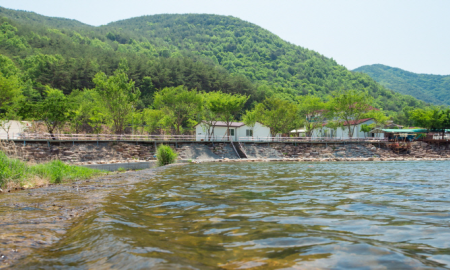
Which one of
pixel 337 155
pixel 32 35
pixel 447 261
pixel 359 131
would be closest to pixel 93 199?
pixel 447 261

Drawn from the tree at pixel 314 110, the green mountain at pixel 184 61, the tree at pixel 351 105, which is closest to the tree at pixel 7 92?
the green mountain at pixel 184 61

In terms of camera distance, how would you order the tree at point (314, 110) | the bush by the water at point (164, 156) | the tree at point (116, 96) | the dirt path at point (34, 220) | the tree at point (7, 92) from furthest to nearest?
1. the tree at point (314, 110)
2. the tree at point (116, 96)
3. the tree at point (7, 92)
4. the bush by the water at point (164, 156)
5. the dirt path at point (34, 220)

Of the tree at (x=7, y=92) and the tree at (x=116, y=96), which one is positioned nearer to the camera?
the tree at (x=7, y=92)

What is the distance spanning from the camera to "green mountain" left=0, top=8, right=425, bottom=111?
66875 millimetres

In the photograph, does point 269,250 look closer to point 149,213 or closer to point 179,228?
point 179,228

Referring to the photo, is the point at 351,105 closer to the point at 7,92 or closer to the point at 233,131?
the point at 233,131

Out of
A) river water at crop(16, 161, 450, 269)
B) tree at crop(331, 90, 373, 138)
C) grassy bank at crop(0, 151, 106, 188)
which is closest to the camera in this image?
river water at crop(16, 161, 450, 269)

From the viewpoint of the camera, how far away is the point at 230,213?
542 centimetres

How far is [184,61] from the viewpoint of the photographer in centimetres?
8981

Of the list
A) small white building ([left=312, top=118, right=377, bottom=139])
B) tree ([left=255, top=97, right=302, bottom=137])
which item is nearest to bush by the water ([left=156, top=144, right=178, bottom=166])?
tree ([left=255, top=97, right=302, bottom=137])

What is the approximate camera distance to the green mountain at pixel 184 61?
6688 centimetres

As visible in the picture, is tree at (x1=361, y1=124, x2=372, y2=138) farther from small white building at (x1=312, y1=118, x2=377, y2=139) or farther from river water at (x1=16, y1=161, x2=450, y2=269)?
river water at (x1=16, y1=161, x2=450, y2=269)

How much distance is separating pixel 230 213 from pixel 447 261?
3358 millimetres

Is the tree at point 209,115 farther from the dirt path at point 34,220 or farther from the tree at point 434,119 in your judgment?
the tree at point 434,119
